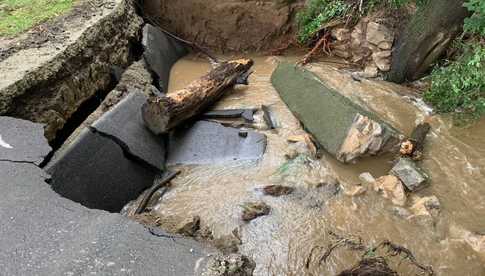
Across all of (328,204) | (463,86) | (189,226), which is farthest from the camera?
(463,86)

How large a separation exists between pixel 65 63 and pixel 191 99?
1.46m

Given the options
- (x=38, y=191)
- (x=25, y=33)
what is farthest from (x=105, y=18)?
(x=38, y=191)

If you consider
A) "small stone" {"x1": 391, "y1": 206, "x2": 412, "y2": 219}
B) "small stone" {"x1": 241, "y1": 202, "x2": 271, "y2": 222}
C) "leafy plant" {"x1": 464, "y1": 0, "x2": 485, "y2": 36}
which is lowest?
"small stone" {"x1": 241, "y1": 202, "x2": 271, "y2": 222}

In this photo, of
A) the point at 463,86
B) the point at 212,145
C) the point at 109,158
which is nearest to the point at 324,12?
the point at 463,86

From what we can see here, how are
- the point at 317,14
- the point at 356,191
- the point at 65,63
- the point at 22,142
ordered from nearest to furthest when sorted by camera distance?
the point at 22,142 < the point at 356,191 < the point at 65,63 < the point at 317,14

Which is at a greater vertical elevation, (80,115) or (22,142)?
(22,142)

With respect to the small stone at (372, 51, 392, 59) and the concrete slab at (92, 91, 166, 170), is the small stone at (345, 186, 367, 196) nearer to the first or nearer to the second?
the concrete slab at (92, 91, 166, 170)

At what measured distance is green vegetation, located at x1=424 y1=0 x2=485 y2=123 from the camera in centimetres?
454

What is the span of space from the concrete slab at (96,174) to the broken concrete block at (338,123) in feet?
6.78

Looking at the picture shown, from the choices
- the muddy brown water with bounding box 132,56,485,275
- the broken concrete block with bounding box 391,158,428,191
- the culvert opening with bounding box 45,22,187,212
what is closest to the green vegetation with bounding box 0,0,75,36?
the culvert opening with bounding box 45,22,187,212

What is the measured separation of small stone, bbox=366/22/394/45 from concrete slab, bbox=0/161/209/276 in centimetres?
488

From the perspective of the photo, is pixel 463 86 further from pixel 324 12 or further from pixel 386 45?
pixel 324 12

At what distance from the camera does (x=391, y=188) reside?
3.99 metres

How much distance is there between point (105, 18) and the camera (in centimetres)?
532
